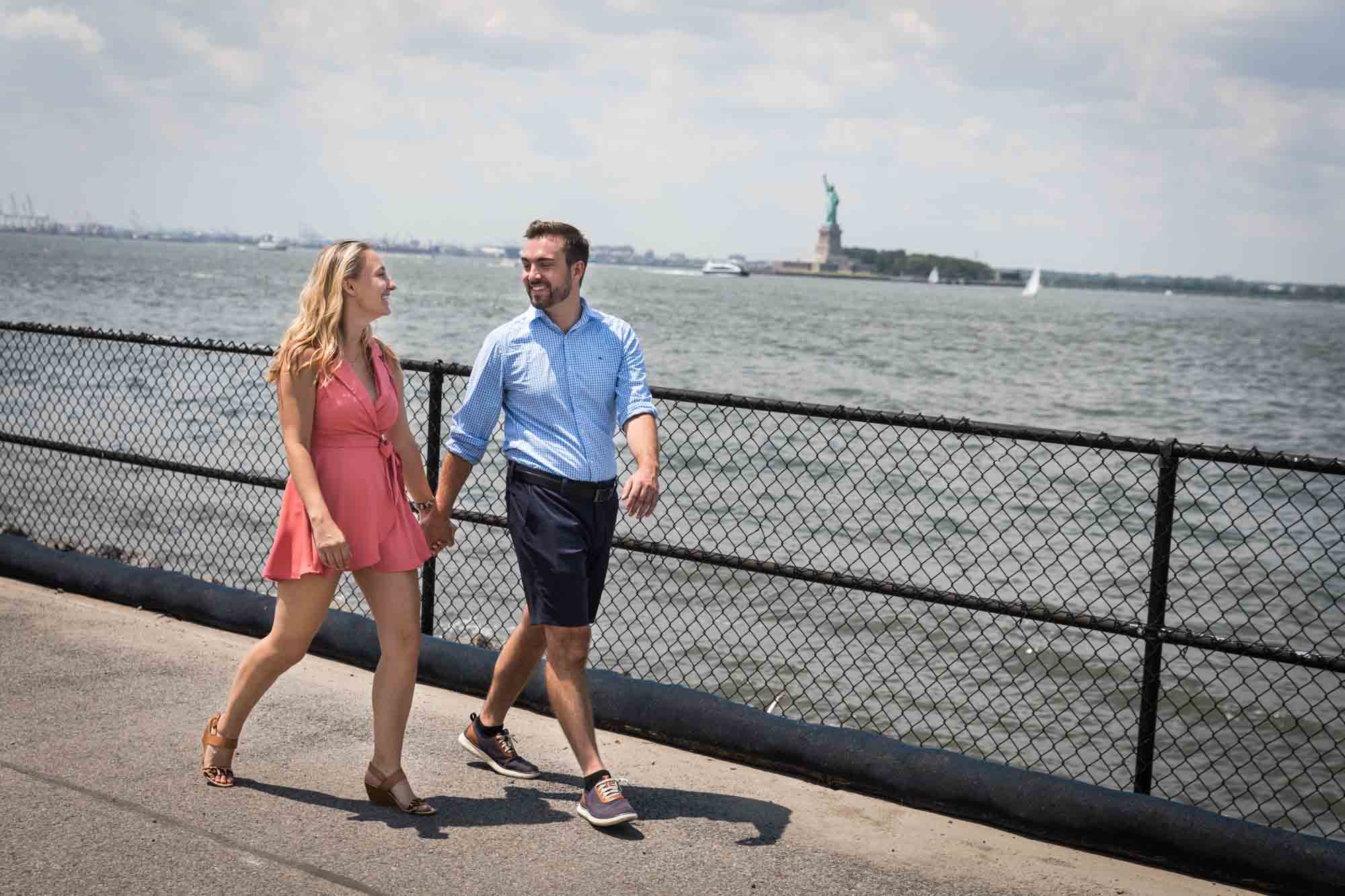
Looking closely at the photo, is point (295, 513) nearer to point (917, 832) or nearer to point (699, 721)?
point (699, 721)

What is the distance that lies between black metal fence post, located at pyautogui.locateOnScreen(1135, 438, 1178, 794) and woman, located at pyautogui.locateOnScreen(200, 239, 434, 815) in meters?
2.44

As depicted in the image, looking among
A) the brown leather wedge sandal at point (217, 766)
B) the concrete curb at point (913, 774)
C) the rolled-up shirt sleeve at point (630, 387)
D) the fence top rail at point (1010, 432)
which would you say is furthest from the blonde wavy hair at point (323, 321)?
the concrete curb at point (913, 774)

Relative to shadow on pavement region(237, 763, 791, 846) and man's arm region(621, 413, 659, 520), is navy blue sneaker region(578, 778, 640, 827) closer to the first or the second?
shadow on pavement region(237, 763, 791, 846)

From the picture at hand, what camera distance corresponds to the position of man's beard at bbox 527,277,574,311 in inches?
166

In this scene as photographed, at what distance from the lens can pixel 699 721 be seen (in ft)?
16.5

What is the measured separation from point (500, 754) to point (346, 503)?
1.13 m

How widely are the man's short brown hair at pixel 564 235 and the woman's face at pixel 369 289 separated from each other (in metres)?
0.47

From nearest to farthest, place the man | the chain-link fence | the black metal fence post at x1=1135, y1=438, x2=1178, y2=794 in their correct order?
the man < the black metal fence post at x1=1135, y1=438, x2=1178, y2=794 < the chain-link fence

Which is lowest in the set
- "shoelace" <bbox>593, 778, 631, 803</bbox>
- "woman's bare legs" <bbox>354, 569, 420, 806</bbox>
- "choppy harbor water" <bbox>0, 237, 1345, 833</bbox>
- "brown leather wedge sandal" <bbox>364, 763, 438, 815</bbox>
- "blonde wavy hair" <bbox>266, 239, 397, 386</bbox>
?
"choppy harbor water" <bbox>0, 237, 1345, 833</bbox>

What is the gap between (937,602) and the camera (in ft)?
16.0

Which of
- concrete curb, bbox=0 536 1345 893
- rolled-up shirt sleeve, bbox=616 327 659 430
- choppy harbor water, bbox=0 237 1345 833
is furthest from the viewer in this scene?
choppy harbor water, bbox=0 237 1345 833

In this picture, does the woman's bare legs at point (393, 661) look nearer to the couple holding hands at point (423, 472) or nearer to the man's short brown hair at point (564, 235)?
the couple holding hands at point (423, 472)

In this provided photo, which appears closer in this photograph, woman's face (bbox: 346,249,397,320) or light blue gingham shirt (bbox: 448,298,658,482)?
woman's face (bbox: 346,249,397,320)

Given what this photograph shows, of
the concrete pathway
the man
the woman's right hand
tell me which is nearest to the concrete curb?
the concrete pathway
